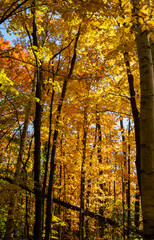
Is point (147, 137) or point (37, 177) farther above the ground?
point (147, 137)

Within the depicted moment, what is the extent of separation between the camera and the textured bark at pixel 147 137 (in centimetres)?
148

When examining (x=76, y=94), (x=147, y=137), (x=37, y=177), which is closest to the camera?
(x=147, y=137)

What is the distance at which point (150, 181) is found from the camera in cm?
153

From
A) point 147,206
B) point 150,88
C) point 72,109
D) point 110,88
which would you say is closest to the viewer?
point 147,206

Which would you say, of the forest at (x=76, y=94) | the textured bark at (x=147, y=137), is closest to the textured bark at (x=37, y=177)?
the forest at (x=76, y=94)

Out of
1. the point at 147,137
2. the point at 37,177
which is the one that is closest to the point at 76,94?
the point at 37,177

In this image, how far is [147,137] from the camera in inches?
64.5

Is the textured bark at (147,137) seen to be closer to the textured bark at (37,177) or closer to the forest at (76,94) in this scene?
the forest at (76,94)

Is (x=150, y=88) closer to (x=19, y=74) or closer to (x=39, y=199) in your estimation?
(x=39, y=199)

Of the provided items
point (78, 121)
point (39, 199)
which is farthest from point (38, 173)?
point (78, 121)

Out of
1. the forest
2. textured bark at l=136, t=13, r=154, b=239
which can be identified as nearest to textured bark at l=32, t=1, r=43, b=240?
the forest

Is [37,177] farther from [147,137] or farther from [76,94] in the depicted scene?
[76,94]

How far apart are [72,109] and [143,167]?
6.97m

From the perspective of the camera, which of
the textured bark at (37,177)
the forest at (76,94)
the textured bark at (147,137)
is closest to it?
the textured bark at (147,137)
